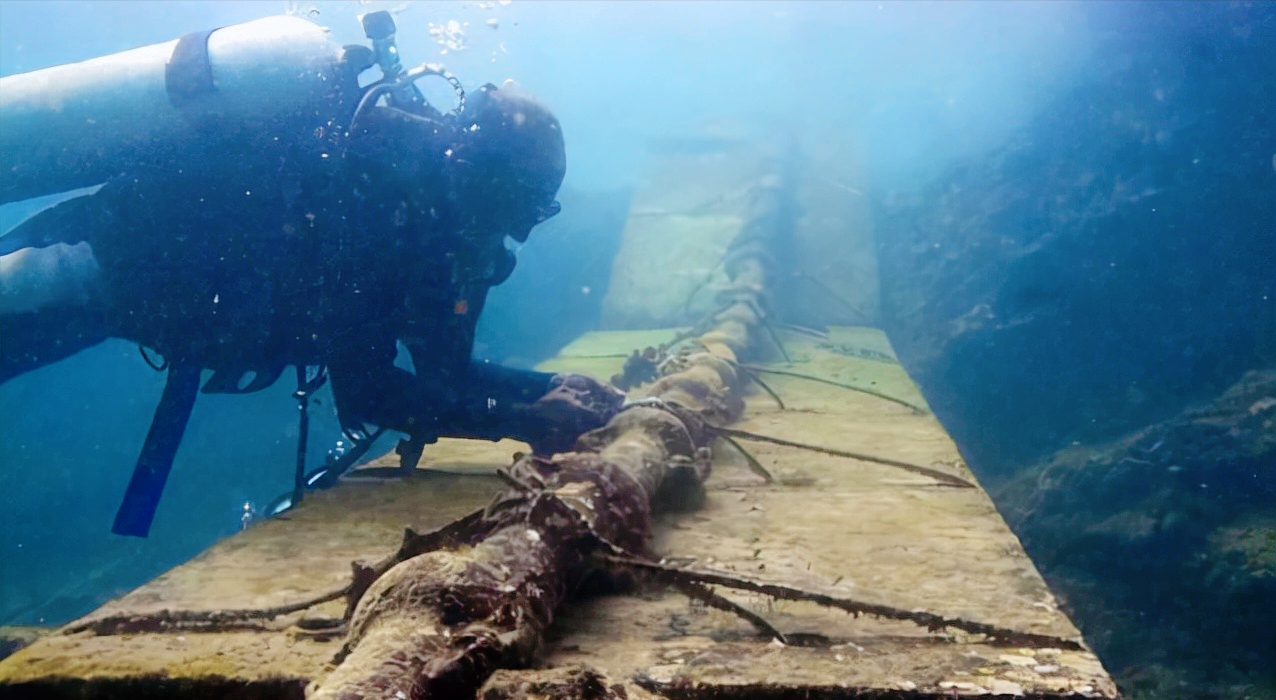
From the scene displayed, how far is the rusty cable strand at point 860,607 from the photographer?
76.9 inches

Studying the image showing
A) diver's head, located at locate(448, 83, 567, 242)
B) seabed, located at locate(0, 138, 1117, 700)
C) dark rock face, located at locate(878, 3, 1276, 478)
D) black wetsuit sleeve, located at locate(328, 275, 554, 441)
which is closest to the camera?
seabed, located at locate(0, 138, 1117, 700)

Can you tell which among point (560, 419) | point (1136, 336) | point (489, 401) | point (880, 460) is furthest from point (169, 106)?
point (1136, 336)

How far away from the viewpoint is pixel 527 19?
45.8 m

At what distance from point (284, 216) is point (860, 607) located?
3.04m

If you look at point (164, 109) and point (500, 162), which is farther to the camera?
point (500, 162)

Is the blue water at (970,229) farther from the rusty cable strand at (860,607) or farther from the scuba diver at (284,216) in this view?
the rusty cable strand at (860,607)

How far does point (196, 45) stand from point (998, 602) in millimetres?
4134

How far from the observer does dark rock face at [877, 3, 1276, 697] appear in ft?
20.3

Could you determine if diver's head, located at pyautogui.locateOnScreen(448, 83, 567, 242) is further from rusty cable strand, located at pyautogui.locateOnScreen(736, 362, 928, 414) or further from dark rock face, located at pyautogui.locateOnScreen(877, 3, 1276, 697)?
dark rock face, located at pyautogui.locateOnScreen(877, 3, 1276, 697)

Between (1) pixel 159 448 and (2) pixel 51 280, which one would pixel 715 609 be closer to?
(1) pixel 159 448

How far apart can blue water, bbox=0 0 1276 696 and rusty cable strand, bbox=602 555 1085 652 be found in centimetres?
500

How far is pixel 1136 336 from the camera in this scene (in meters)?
9.73

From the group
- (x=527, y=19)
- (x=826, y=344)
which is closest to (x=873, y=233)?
(x=826, y=344)

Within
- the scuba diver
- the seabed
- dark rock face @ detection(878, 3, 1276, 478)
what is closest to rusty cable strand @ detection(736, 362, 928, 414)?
the seabed
